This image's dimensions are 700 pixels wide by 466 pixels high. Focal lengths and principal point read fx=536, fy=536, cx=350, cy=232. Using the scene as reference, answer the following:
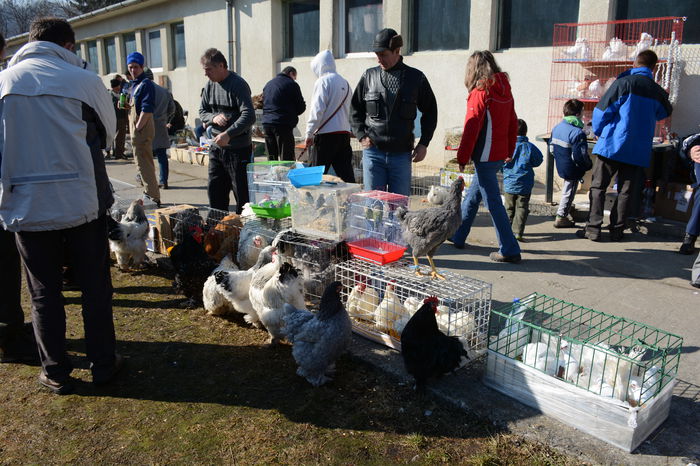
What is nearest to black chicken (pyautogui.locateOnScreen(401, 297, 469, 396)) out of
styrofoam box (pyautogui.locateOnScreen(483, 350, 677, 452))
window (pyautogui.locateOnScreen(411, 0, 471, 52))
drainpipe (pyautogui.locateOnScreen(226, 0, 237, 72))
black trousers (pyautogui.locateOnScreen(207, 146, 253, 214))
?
styrofoam box (pyautogui.locateOnScreen(483, 350, 677, 452))

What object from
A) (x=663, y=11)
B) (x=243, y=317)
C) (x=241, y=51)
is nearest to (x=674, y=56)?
(x=663, y=11)

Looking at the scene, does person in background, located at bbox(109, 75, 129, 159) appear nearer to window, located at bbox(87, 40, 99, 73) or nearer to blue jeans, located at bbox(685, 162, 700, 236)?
blue jeans, located at bbox(685, 162, 700, 236)

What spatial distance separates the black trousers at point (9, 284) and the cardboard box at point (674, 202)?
23.5 ft

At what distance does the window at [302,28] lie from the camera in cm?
1303

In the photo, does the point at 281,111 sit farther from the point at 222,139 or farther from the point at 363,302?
the point at 363,302

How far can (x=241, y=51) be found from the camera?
578 inches

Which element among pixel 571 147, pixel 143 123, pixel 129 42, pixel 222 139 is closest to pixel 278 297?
pixel 222 139

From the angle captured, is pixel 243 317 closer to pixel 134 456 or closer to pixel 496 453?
pixel 134 456

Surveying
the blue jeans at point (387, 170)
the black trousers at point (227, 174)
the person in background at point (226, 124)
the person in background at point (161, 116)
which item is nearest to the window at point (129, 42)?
the person in background at point (161, 116)

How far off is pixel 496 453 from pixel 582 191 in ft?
21.6

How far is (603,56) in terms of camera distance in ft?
24.5

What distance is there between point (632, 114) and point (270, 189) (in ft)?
13.9

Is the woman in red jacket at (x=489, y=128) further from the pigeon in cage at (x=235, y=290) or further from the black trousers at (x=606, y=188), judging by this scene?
the pigeon in cage at (x=235, y=290)

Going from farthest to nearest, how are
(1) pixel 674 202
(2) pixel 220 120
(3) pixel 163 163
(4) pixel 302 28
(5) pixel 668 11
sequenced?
(4) pixel 302 28, (3) pixel 163 163, (5) pixel 668 11, (1) pixel 674 202, (2) pixel 220 120
